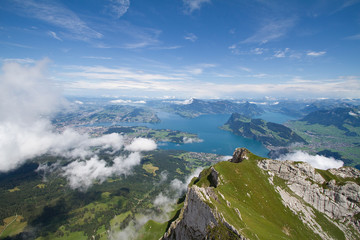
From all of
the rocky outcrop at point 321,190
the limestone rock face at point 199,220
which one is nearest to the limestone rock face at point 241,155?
the rocky outcrop at point 321,190

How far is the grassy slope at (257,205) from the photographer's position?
140 feet

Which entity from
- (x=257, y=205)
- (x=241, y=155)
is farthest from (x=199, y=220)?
(x=241, y=155)

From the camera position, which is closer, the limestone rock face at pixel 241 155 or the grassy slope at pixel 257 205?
the grassy slope at pixel 257 205

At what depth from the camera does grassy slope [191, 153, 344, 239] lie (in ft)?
140

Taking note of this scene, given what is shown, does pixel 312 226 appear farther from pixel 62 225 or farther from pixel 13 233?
pixel 13 233

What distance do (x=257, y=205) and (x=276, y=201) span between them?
9.40 meters

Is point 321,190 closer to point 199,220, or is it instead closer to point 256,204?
point 256,204

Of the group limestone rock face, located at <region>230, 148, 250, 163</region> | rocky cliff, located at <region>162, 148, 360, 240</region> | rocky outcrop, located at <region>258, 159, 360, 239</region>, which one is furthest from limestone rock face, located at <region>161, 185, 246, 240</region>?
rocky outcrop, located at <region>258, 159, 360, 239</region>

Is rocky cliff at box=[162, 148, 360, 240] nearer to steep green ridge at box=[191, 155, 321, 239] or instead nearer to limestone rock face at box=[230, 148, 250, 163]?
steep green ridge at box=[191, 155, 321, 239]

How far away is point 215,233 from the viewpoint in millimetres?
33312

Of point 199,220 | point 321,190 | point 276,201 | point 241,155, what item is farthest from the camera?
point 241,155

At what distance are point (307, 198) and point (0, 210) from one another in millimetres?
270357

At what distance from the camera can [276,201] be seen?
56.0 m

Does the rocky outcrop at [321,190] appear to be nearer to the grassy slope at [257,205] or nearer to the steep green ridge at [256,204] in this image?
the grassy slope at [257,205]
